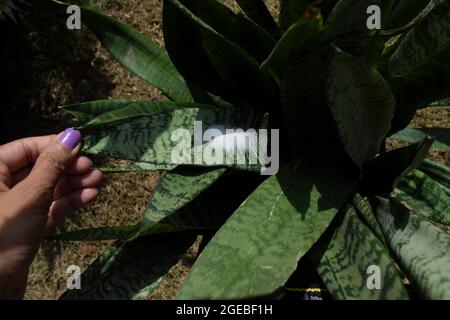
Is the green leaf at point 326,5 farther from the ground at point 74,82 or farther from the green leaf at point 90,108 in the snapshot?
the ground at point 74,82

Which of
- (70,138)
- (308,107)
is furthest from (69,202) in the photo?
(308,107)

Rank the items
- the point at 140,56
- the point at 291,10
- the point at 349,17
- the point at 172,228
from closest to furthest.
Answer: the point at 349,17
the point at 291,10
the point at 172,228
the point at 140,56

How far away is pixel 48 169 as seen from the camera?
113 cm

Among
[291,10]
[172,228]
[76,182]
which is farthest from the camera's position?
[76,182]

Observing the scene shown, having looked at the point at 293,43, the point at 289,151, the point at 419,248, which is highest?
the point at 293,43

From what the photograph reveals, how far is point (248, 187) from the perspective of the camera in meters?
1.15

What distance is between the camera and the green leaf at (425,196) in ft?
3.50

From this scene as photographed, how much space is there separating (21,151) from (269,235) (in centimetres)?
76

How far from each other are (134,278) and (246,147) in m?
0.34

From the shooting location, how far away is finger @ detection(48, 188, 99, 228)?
1.33 m

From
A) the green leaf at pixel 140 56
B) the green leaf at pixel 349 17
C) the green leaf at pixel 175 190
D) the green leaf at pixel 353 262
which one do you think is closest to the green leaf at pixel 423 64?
the green leaf at pixel 349 17

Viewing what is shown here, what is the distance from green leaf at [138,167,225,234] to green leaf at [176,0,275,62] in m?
0.25

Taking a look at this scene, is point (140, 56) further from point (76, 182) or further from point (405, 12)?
point (405, 12)

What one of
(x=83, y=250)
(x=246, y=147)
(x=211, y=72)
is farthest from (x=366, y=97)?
(x=83, y=250)
